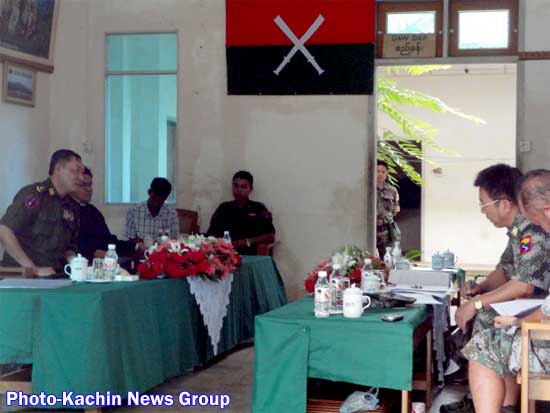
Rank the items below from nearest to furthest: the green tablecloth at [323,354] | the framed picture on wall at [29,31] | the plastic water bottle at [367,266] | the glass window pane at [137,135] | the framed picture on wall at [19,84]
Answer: the green tablecloth at [323,354] → the plastic water bottle at [367,266] → the framed picture on wall at [29,31] → the framed picture on wall at [19,84] → the glass window pane at [137,135]

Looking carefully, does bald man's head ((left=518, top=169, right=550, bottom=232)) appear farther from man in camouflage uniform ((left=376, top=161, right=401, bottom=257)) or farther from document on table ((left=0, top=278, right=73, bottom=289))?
man in camouflage uniform ((left=376, top=161, right=401, bottom=257))

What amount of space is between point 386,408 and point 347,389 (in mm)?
301

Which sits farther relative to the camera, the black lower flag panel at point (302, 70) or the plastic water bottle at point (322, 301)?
the black lower flag panel at point (302, 70)

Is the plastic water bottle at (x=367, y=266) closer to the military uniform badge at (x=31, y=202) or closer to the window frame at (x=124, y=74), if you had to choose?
the military uniform badge at (x=31, y=202)

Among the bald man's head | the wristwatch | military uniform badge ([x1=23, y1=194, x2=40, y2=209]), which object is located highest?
the bald man's head

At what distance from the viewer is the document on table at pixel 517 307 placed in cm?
397

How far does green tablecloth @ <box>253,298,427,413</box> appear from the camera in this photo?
155 inches

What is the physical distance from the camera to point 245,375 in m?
6.20

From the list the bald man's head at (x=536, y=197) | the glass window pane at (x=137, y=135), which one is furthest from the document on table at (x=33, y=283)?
the glass window pane at (x=137, y=135)

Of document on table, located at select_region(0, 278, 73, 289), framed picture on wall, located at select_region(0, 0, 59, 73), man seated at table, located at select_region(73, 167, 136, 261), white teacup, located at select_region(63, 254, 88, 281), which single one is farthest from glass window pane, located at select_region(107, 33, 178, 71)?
document on table, located at select_region(0, 278, 73, 289)

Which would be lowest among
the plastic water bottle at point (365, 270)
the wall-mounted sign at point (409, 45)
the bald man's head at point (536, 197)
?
the plastic water bottle at point (365, 270)

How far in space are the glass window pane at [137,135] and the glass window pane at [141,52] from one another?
118 mm

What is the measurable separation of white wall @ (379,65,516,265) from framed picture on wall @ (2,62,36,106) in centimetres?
720

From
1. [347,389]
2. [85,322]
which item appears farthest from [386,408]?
[85,322]
